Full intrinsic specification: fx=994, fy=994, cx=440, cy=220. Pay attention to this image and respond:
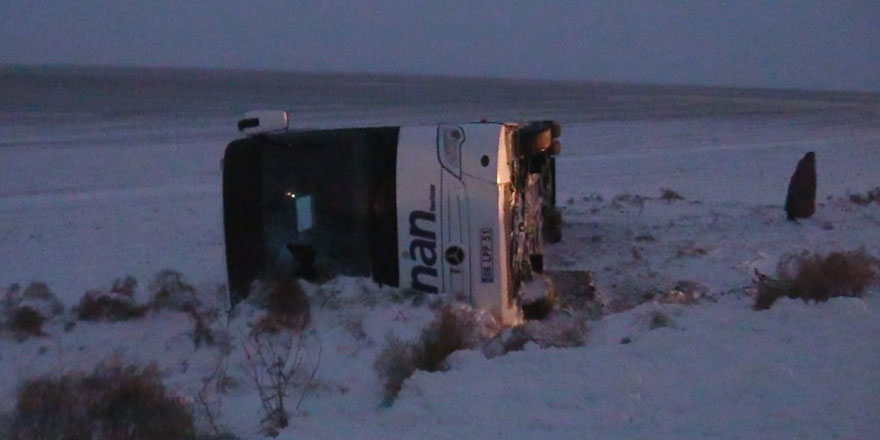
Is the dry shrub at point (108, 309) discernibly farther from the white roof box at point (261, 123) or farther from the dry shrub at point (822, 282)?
the dry shrub at point (822, 282)

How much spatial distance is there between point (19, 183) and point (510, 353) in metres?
16.5

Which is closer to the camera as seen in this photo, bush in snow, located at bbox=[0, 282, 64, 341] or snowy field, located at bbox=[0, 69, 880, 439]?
snowy field, located at bbox=[0, 69, 880, 439]

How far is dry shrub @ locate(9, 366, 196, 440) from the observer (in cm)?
498

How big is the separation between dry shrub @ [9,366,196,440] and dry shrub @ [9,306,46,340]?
188 centimetres

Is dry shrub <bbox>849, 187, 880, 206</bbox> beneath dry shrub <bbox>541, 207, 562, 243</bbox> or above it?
beneath

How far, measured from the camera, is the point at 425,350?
6078mm

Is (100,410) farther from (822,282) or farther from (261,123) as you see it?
(822,282)

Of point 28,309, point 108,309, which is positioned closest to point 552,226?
point 108,309

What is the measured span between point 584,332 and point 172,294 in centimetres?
359

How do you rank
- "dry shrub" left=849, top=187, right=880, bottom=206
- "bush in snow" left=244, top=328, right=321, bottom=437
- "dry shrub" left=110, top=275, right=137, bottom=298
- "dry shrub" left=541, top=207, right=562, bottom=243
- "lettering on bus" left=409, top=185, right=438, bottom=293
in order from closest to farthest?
1. "bush in snow" left=244, top=328, right=321, bottom=437
2. "lettering on bus" left=409, top=185, right=438, bottom=293
3. "dry shrub" left=110, top=275, right=137, bottom=298
4. "dry shrub" left=541, top=207, right=562, bottom=243
5. "dry shrub" left=849, top=187, right=880, bottom=206

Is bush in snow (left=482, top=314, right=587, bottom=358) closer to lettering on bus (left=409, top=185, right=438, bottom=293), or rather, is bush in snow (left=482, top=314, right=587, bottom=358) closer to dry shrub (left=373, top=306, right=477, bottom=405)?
dry shrub (left=373, top=306, right=477, bottom=405)

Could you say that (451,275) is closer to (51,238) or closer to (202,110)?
(51,238)

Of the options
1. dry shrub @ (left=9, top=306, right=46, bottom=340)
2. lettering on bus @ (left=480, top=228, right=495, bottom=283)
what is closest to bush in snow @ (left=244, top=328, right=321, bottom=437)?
lettering on bus @ (left=480, top=228, right=495, bottom=283)

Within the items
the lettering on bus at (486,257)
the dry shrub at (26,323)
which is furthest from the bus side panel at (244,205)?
the lettering on bus at (486,257)
